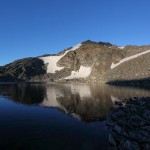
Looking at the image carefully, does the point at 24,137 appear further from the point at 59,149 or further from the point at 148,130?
the point at 148,130

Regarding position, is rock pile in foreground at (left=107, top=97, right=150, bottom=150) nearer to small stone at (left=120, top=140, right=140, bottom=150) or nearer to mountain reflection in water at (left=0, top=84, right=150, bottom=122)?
small stone at (left=120, top=140, right=140, bottom=150)

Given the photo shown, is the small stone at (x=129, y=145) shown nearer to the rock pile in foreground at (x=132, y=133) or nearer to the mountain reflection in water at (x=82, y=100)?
the rock pile in foreground at (x=132, y=133)

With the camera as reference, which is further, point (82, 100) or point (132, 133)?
point (82, 100)

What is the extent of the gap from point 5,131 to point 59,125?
8402 mm

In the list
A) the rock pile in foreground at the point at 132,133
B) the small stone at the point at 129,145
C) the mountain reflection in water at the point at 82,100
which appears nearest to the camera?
the small stone at the point at 129,145

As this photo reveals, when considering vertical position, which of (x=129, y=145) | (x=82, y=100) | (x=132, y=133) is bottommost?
(x=129, y=145)

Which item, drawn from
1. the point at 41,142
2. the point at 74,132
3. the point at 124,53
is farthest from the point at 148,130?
the point at 124,53

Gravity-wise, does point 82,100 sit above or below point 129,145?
above

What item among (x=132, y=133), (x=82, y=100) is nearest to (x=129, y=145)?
(x=132, y=133)

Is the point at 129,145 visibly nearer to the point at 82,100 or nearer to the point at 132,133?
the point at 132,133

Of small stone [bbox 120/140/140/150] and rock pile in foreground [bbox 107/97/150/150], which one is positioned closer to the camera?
small stone [bbox 120/140/140/150]

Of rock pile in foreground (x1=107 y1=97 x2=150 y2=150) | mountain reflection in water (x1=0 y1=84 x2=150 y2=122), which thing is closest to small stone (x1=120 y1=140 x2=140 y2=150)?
rock pile in foreground (x1=107 y1=97 x2=150 y2=150)

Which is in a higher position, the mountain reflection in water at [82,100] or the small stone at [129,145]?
the mountain reflection in water at [82,100]

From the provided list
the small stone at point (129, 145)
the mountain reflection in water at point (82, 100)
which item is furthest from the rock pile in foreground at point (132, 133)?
the mountain reflection in water at point (82, 100)
